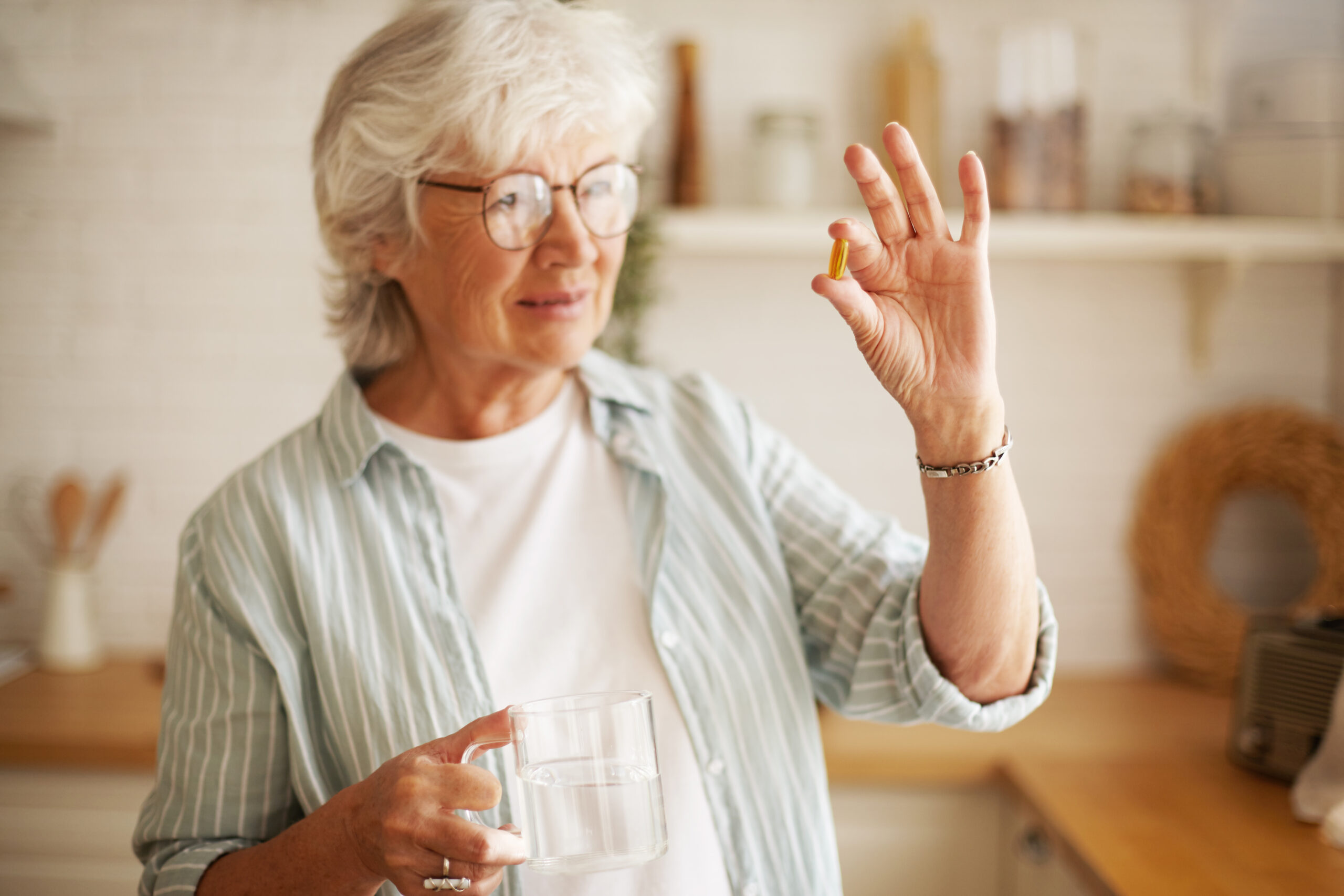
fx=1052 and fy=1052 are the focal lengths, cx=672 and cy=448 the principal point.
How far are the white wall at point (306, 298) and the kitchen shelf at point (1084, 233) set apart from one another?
0.19m

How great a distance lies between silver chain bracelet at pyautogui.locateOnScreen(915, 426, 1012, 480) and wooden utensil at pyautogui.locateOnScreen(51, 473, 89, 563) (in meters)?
1.92

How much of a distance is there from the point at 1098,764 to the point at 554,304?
1.24 metres

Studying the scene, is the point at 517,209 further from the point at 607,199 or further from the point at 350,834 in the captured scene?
the point at 350,834

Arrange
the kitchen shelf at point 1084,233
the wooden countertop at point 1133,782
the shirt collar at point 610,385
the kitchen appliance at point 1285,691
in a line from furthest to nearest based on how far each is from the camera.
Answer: the kitchen shelf at point 1084,233 → the kitchen appliance at point 1285,691 → the wooden countertop at point 1133,782 → the shirt collar at point 610,385

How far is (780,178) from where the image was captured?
2027 millimetres

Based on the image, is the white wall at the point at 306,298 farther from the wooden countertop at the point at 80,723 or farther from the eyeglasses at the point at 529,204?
the eyeglasses at the point at 529,204

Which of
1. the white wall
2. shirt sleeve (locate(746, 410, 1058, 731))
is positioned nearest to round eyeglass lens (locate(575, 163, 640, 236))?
shirt sleeve (locate(746, 410, 1058, 731))

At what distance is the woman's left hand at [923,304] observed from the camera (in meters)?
0.78

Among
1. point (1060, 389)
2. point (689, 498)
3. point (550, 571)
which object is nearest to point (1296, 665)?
point (1060, 389)

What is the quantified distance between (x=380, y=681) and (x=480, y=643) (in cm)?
9

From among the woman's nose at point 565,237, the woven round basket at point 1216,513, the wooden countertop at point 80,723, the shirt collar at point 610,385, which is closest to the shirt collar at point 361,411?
the shirt collar at point 610,385

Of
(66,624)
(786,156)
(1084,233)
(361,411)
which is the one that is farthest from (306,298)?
(1084,233)

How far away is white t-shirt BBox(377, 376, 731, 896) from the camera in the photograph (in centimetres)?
95

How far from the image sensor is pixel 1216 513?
2.21 meters
